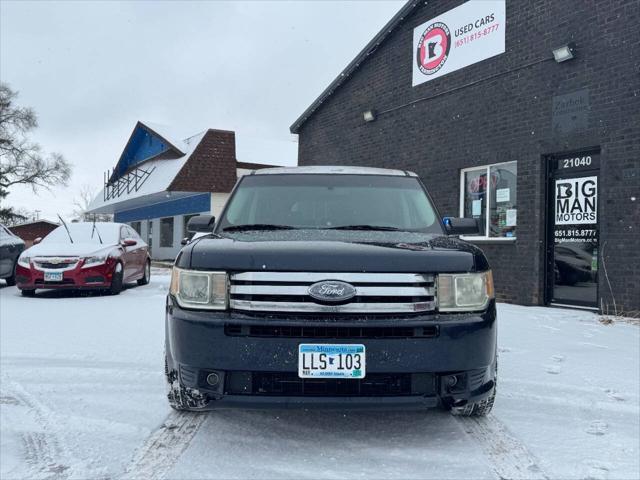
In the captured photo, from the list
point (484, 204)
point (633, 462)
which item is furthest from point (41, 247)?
point (633, 462)

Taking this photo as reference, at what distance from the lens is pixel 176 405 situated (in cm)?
325

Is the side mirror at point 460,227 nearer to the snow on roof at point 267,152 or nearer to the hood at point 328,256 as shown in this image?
the hood at point 328,256

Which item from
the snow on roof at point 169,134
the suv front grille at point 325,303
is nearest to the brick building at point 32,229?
the snow on roof at point 169,134

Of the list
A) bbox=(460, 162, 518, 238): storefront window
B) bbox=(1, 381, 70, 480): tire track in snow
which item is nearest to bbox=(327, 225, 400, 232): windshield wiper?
bbox=(1, 381, 70, 480): tire track in snow

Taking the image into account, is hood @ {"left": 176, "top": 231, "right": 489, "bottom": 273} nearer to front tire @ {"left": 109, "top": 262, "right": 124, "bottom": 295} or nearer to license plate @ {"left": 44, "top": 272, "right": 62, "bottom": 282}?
license plate @ {"left": 44, "top": 272, "right": 62, "bottom": 282}

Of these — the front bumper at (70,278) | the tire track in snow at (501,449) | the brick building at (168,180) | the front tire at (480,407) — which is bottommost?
the tire track in snow at (501,449)

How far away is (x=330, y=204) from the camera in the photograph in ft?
14.1

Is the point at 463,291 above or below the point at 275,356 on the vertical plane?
above

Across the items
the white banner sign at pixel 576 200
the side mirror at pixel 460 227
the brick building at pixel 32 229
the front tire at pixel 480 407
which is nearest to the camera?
the front tire at pixel 480 407

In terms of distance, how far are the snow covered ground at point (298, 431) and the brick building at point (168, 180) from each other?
69.7ft

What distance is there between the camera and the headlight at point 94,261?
10102 millimetres

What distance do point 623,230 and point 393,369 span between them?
23.0 ft

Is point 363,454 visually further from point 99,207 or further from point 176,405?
point 99,207

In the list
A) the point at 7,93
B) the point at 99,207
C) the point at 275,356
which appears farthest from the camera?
the point at 7,93
